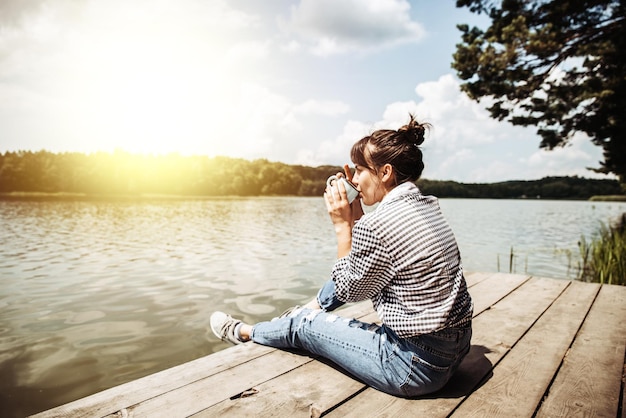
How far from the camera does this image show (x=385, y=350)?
1.99 meters

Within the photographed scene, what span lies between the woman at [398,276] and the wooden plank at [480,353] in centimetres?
8

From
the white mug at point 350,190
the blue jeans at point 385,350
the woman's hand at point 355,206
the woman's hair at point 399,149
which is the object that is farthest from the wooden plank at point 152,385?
the woman's hair at point 399,149

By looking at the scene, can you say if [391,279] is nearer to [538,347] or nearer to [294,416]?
[294,416]

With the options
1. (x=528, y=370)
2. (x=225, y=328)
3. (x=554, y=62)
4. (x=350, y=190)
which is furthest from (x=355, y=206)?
(x=554, y=62)

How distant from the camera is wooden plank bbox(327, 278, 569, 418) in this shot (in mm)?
1885

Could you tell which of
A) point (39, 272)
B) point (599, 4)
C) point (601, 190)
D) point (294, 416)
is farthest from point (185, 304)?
point (601, 190)

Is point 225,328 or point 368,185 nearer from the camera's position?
point 368,185

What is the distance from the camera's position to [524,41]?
8.91 metres

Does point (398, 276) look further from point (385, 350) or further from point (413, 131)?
point (413, 131)

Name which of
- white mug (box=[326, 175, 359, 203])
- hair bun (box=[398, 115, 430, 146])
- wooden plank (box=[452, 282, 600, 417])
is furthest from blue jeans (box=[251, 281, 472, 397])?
hair bun (box=[398, 115, 430, 146])

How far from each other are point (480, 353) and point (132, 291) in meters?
6.01

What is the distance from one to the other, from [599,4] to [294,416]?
11.2 meters

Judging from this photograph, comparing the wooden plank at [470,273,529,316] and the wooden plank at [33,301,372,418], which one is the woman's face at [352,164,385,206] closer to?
the wooden plank at [33,301,372,418]

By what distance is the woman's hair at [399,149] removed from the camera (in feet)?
6.48
